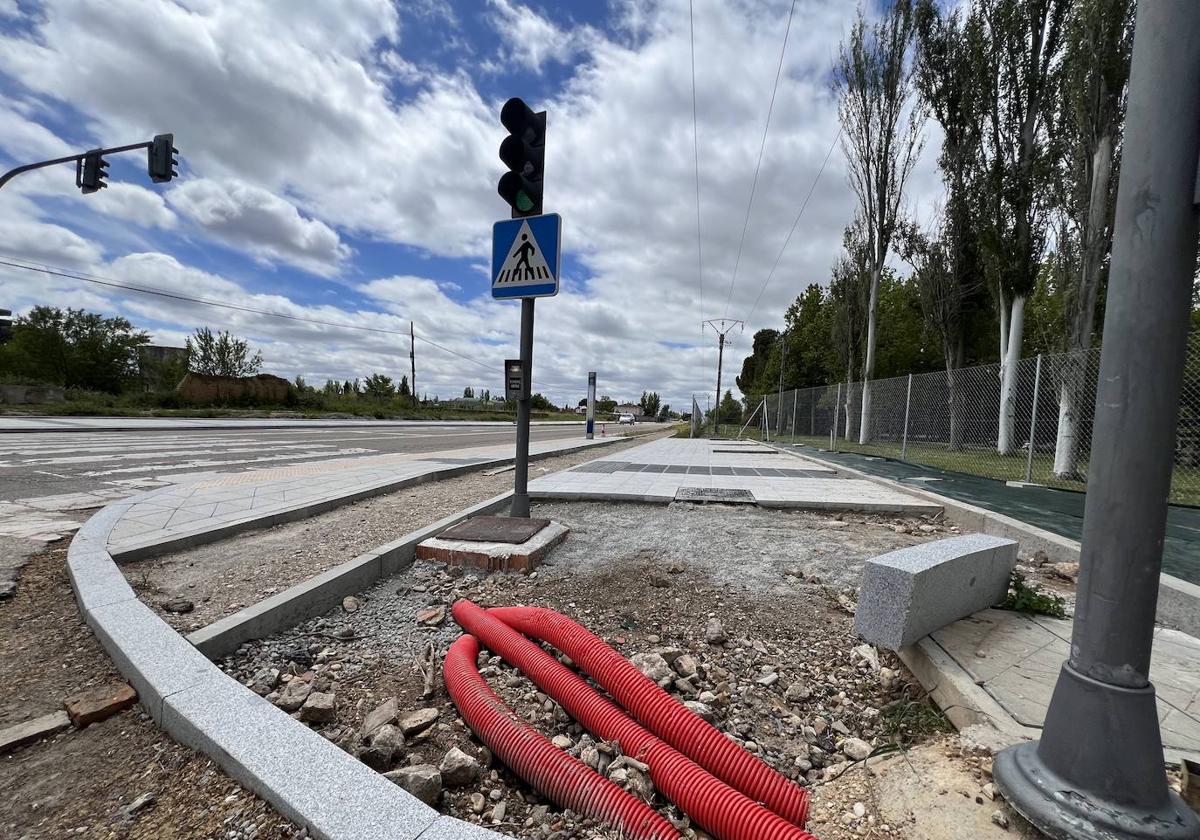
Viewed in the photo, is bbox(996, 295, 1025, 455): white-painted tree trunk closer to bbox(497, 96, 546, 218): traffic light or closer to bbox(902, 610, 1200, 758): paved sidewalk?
bbox(902, 610, 1200, 758): paved sidewalk

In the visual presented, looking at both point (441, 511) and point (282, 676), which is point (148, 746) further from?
point (441, 511)

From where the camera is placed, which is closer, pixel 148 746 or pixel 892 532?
pixel 148 746

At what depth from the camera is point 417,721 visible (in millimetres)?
2139

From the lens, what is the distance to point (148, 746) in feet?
6.23

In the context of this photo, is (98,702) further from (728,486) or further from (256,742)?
(728,486)

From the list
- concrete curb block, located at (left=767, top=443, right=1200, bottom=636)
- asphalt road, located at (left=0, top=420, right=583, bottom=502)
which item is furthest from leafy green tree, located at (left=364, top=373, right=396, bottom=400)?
concrete curb block, located at (left=767, top=443, right=1200, bottom=636)

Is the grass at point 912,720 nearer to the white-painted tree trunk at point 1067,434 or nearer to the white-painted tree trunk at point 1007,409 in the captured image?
the white-painted tree trunk at point 1067,434

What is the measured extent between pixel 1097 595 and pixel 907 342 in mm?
40802

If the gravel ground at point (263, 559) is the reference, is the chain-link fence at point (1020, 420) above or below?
above

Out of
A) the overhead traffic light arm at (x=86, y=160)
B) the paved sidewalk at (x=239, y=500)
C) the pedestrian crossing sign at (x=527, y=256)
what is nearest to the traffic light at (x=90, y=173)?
the overhead traffic light arm at (x=86, y=160)

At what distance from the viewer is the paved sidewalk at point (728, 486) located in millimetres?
6496

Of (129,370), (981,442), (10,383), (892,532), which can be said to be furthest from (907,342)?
(129,370)

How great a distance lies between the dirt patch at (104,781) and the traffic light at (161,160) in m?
16.0

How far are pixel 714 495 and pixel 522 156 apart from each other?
15.0ft
